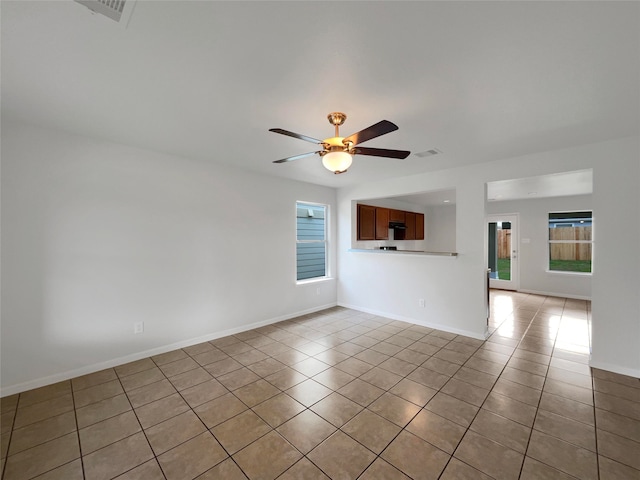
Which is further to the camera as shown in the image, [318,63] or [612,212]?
[612,212]

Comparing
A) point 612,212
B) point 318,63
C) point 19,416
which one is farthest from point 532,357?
point 19,416

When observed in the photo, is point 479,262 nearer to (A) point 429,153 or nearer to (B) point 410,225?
(A) point 429,153

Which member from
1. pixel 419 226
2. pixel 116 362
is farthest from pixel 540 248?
pixel 116 362

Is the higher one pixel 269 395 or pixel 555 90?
pixel 555 90

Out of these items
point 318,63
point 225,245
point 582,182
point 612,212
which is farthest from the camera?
point 582,182

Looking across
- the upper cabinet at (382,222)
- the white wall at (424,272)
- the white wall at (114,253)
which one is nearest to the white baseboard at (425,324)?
the white wall at (424,272)

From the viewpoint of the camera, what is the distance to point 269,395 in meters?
2.41

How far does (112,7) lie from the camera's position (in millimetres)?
1226

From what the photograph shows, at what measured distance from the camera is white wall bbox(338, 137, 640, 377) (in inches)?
108

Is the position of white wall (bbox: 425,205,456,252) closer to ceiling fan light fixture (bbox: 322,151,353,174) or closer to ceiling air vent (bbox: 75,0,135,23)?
ceiling fan light fixture (bbox: 322,151,353,174)

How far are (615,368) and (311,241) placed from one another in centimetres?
422

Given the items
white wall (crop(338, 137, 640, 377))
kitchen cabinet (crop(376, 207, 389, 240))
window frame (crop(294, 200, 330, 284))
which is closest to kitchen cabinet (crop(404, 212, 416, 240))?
kitchen cabinet (crop(376, 207, 389, 240))

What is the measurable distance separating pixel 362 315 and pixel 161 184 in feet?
12.3

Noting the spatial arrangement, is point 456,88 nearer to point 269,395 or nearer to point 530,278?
point 269,395
